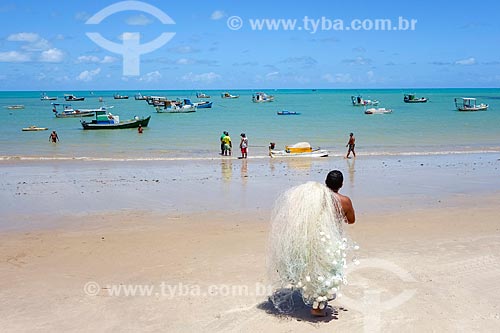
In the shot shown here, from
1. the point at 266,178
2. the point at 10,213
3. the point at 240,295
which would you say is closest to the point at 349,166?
the point at 266,178

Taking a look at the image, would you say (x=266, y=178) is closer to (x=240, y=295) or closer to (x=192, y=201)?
(x=192, y=201)

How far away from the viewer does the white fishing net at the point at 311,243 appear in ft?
19.5

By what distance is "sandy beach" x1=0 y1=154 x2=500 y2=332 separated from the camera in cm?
651

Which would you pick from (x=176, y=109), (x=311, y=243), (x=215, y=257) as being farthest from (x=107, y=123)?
(x=311, y=243)

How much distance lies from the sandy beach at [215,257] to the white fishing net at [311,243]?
1.72ft

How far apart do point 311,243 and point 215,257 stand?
3444mm

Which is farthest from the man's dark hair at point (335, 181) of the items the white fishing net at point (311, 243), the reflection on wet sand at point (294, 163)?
the reflection on wet sand at point (294, 163)

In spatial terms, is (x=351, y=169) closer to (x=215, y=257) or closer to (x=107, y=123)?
(x=215, y=257)

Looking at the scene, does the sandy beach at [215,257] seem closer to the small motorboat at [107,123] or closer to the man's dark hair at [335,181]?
the man's dark hair at [335,181]

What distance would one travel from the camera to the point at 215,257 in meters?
9.09

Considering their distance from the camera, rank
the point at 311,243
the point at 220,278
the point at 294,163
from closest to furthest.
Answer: the point at 311,243 → the point at 220,278 → the point at 294,163

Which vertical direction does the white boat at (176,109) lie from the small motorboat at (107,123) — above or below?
above

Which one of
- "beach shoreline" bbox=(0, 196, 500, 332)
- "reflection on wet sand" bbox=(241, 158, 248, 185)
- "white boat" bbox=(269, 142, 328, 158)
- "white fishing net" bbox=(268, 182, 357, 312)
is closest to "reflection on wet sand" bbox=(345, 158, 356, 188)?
"white boat" bbox=(269, 142, 328, 158)

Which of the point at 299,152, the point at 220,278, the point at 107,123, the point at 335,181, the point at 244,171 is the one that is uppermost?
the point at 107,123
